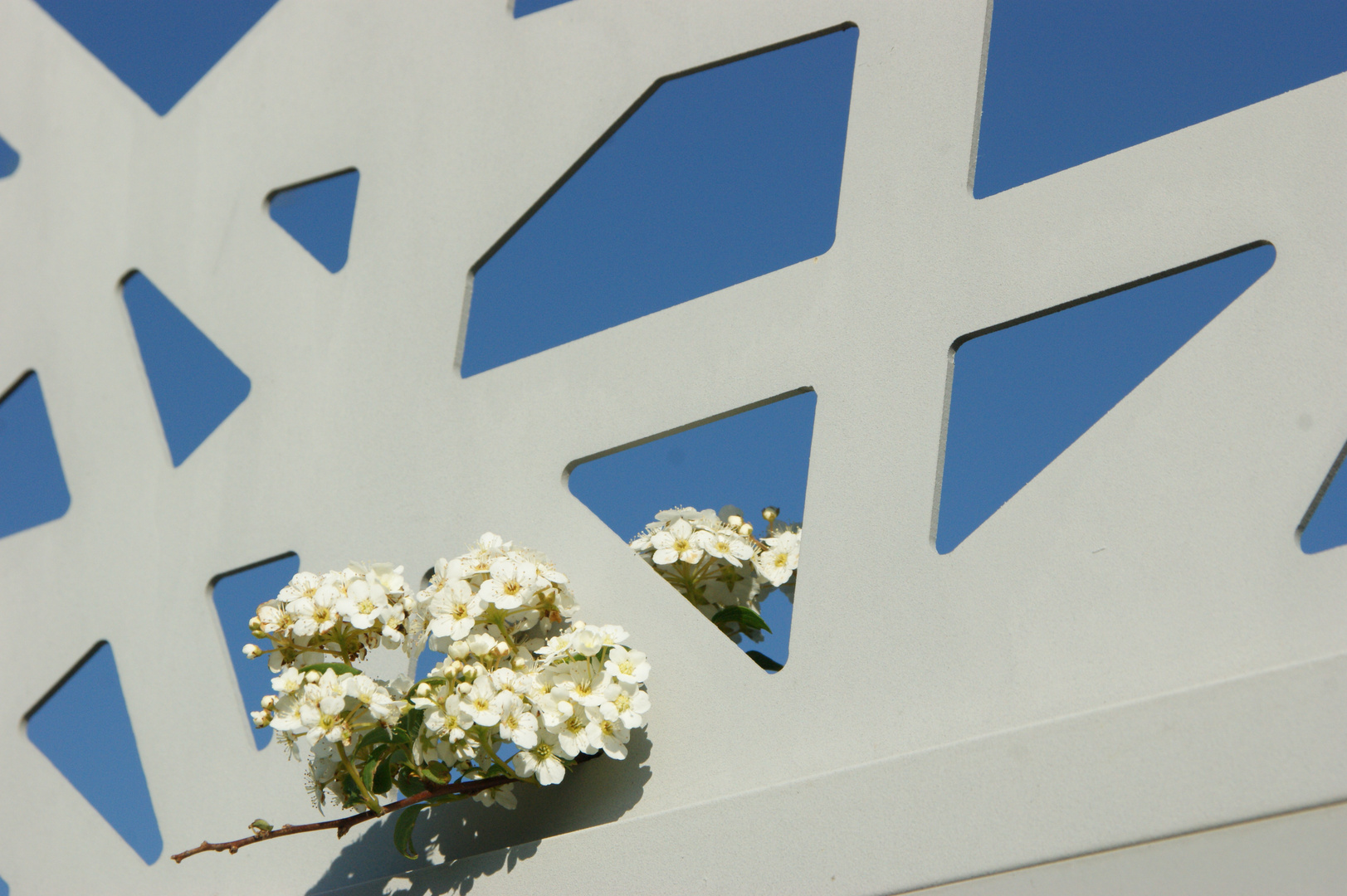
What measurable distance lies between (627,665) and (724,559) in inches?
9.0

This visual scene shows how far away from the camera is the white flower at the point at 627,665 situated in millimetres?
1285

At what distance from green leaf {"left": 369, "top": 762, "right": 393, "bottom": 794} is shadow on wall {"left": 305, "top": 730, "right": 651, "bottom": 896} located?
120 millimetres

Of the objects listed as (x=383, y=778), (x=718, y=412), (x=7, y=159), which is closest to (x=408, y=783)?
(x=383, y=778)

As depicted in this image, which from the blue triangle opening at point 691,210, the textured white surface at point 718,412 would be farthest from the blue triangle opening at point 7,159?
the blue triangle opening at point 691,210

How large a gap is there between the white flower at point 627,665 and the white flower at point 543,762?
93mm

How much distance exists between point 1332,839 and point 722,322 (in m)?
0.83

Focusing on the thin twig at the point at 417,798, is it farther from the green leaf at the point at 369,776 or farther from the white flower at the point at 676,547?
the white flower at the point at 676,547

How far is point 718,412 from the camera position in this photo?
142cm

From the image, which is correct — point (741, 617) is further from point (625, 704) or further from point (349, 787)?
point (349, 787)

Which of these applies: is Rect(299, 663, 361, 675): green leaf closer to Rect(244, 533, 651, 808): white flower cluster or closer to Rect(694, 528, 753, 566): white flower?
Rect(244, 533, 651, 808): white flower cluster

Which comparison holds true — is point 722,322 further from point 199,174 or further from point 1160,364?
point 199,174

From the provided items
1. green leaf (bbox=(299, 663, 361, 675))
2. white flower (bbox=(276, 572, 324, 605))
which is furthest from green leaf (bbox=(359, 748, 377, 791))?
white flower (bbox=(276, 572, 324, 605))

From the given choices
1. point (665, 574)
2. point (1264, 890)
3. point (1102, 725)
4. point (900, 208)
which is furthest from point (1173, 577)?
point (665, 574)

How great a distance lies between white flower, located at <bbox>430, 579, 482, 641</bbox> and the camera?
1.33 metres
